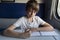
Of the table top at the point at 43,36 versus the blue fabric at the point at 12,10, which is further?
the blue fabric at the point at 12,10

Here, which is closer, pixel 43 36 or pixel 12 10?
pixel 43 36

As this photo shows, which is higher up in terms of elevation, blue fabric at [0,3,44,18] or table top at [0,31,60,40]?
blue fabric at [0,3,44,18]

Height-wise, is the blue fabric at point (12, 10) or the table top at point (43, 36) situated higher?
the blue fabric at point (12, 10)

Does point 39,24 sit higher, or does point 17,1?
point 17,1

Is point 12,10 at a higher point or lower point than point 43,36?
higher

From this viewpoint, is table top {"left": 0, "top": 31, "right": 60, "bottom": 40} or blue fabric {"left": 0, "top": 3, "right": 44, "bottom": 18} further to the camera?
blue fabric {"left": 0, "top": 3, "right": 44, "bottom": 18}

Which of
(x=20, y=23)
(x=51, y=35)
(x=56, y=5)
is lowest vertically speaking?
(x=51, y=35)

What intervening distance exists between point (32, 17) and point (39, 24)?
5.3 inches

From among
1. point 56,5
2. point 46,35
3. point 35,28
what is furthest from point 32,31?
point 56,5

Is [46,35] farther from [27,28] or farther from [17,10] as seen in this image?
[17,10]

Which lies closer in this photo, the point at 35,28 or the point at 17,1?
the point at 35,28

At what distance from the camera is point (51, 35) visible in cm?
178

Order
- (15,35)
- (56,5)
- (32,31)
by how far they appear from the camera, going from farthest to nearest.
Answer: (56,5) → (32,31) → (15,35)

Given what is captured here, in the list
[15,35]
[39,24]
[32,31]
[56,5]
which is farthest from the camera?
[56,5]
